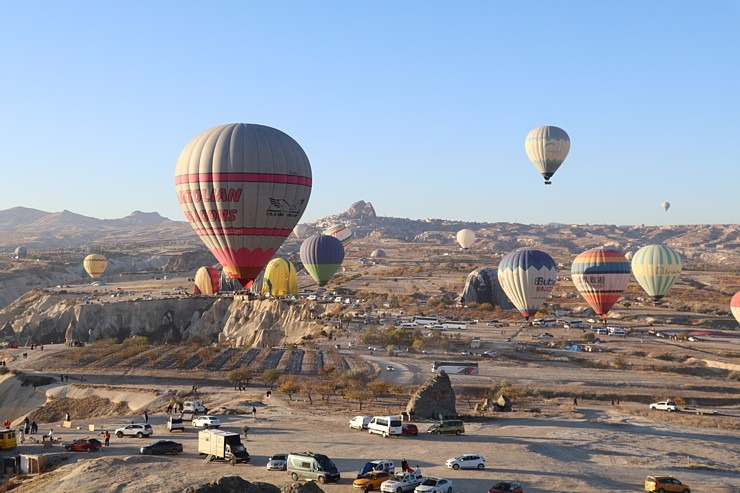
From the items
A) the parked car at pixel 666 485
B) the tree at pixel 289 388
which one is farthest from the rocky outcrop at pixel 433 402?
the parked car at pixel 666 485

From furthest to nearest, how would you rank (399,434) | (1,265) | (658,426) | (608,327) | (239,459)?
1. (1,265)
2. (608,327)
3. (658,426)
4. (399,434)
5. (239,459)

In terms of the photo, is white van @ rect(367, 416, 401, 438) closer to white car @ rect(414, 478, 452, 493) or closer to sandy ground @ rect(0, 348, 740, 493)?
sandy ground @ rect(0, 348, 740, 493)

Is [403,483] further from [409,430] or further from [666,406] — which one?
[666,406]

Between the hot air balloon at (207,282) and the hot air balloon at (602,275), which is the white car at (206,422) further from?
the hot air balloon at (207,282)

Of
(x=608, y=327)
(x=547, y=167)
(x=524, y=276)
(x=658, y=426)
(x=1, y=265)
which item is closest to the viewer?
(x=658, y=426)

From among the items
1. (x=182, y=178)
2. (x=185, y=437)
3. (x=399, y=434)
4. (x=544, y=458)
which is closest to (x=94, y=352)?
(x=182, y=178)

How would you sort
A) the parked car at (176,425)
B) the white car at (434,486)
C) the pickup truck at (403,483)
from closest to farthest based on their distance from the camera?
the white car at (434,486) → the pickup truck at (403,483) → the parked car at (176,425)

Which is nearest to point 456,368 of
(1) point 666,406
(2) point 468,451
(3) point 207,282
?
(1) point 666,406

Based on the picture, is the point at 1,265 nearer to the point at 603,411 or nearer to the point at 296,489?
the point at 603,411
